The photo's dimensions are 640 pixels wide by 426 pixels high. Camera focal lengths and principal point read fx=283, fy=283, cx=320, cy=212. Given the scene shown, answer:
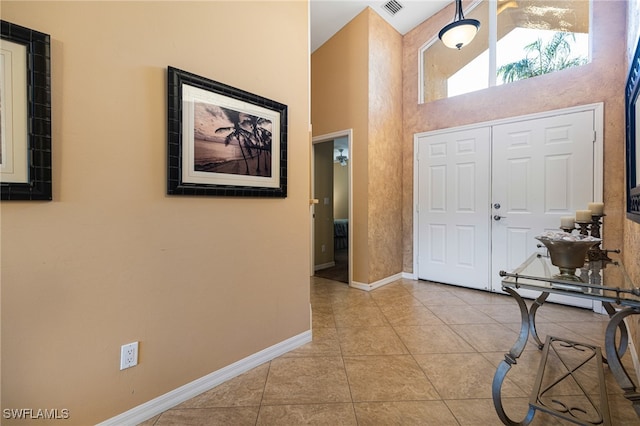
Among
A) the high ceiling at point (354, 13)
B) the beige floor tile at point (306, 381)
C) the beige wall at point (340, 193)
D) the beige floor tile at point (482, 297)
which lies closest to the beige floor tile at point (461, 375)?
the beige floor tile at point (306, 381)

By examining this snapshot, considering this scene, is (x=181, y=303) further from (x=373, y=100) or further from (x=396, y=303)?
(x=373, y=100)

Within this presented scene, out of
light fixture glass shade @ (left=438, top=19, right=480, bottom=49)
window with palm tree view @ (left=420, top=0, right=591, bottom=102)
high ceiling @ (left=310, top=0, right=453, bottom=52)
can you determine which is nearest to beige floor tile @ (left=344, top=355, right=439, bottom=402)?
light fixture glass shade @ (left=438, top=19, right=480, bottom=49)

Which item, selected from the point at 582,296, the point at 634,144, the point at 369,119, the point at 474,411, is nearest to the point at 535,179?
the point at 634,144

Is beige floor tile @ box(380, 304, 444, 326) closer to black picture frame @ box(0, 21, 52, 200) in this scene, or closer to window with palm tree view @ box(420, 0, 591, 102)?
black picture frame @ box(0, 21, 52, 200)

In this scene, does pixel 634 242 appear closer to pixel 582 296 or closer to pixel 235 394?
pixel 582 296

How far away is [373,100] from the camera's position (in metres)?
3.61

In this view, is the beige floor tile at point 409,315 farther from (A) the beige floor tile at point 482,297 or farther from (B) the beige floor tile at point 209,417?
(B) the beige floor tile at point 209,417

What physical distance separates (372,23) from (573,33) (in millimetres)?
2161

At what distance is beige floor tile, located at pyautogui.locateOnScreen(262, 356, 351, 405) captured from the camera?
1.59 metres

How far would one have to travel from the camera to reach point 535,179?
314 cm

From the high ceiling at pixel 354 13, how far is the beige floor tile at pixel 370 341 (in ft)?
11.9

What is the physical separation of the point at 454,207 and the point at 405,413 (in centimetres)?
284

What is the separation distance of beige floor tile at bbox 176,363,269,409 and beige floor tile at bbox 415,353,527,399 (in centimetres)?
106

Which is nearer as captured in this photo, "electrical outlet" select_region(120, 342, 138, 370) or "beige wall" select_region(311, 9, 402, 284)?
"electrical outlet" select_region(120, 342, 138, 370)
